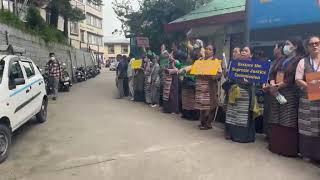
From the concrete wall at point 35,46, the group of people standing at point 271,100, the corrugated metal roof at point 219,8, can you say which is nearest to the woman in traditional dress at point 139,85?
the corrugated metal roof at point 219,8

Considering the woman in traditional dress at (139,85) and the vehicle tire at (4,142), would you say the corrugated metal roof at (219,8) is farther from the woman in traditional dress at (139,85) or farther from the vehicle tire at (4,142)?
the vehicle tire at (4,142)

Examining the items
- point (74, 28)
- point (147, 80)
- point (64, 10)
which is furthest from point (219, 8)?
point (74, 28)

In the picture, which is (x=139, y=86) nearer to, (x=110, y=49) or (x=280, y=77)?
(x=280, y=77)

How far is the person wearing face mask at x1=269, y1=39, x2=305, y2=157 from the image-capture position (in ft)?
20.5

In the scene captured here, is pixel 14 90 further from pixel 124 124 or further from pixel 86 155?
pixel 124 124

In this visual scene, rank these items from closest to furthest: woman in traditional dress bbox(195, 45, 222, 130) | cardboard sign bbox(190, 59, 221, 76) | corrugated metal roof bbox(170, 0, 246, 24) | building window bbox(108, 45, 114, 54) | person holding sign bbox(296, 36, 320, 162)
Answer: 1. person holding sign bbox(296, 36, 320, 162)
2. cardboard sign bbox(190, 59, 221, 76)
3. woman in traditional dress bbox(195, 45, 222, 130)
4. corrugated metal roof bbox(170, 0, 246, 24)
5. building window bbox(108, 45, 114, 54)

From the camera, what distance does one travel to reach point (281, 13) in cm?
777

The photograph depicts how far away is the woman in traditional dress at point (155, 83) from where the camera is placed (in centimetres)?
1221

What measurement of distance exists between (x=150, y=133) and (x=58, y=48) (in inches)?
753

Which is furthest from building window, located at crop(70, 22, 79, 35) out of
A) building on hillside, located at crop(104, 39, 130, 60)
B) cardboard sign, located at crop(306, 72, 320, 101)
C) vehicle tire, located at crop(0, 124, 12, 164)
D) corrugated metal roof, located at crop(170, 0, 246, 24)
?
cardboard sign, located at crop(306, 72, 320, 101)

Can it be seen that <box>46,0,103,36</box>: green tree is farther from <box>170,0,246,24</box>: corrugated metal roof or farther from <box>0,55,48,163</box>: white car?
<box>0,55,48,163</box>: white car

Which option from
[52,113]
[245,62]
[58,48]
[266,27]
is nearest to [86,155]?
[245,62]

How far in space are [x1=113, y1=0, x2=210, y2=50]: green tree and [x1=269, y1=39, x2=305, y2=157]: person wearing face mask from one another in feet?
36.8

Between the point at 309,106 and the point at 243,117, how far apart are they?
5.02ft
